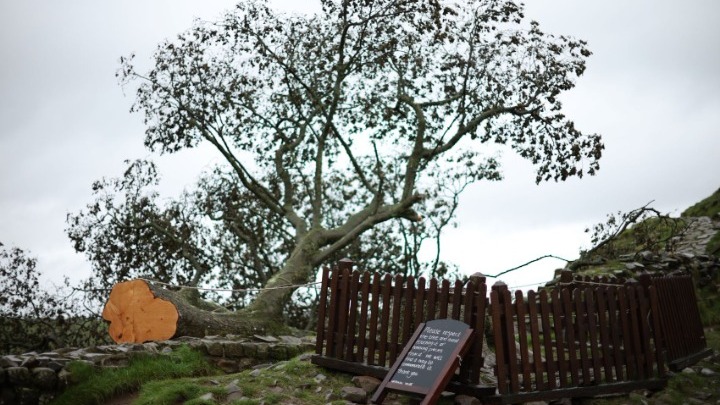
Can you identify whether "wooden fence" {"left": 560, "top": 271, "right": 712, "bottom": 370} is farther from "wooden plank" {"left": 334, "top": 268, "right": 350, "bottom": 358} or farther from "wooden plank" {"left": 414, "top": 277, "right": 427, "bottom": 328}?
"wooden plank" {"left": 334, "top": 268, "right": 350, "bottom": 358}

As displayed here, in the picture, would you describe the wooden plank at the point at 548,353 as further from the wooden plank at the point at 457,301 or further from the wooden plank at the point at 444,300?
the wooden plank at the point at 444,300

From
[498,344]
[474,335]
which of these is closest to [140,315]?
[474,335]

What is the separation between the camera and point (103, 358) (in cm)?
936

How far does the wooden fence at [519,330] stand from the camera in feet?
27.1

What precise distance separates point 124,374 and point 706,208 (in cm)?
1798

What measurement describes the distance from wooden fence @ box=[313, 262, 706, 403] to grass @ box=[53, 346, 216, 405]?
6.17ft

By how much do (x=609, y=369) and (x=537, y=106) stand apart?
985 centimetres

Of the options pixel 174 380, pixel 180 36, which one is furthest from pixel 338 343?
pixel 180 36

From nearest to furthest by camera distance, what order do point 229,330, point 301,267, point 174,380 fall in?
point 174,380
point 229,330
point 301,267

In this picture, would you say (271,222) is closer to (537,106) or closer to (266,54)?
(266,54)

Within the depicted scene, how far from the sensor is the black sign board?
7.69m

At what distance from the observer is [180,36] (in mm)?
18406

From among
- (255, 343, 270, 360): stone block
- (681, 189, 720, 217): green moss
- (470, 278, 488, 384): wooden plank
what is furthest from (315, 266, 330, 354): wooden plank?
(681, 189, 720, 217): green moss

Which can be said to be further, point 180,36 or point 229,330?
A: point 180,36
